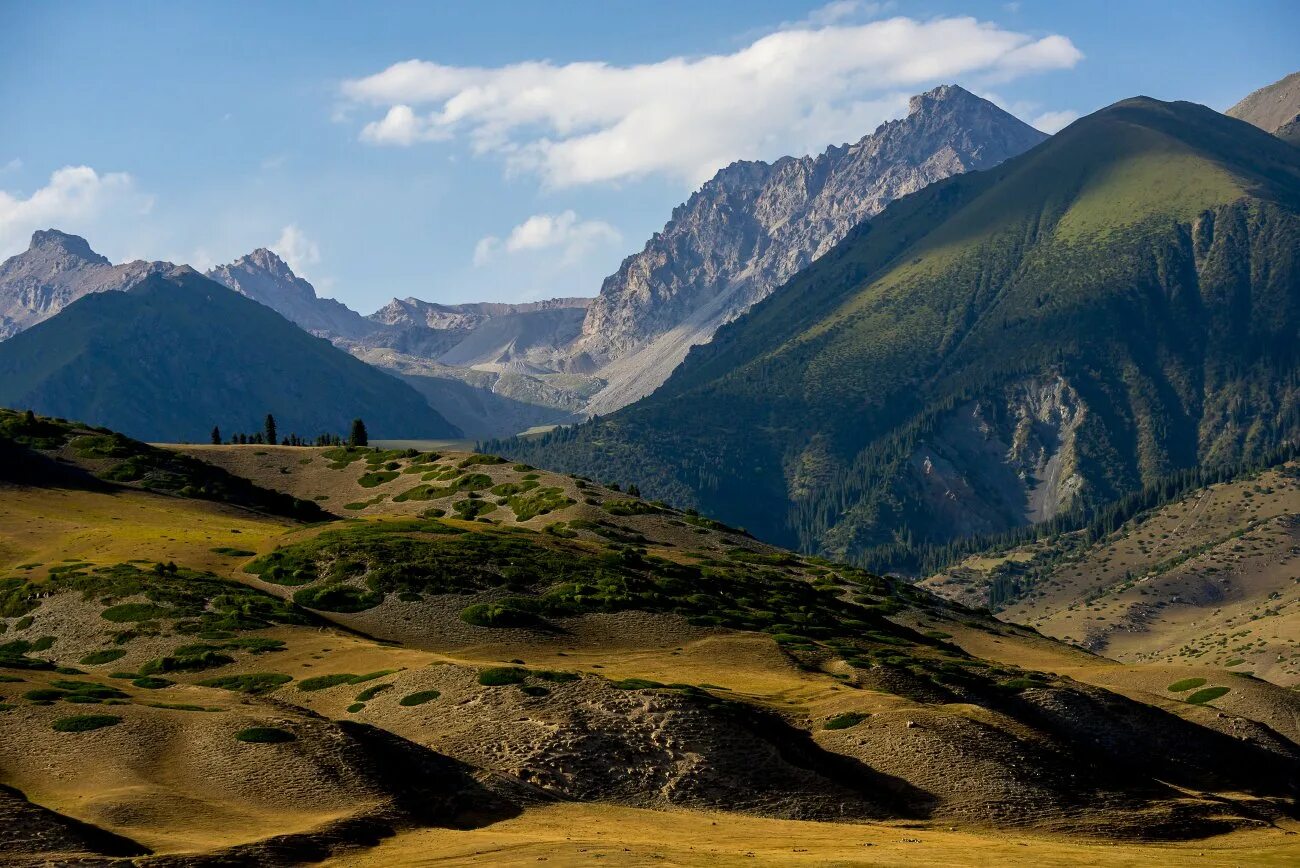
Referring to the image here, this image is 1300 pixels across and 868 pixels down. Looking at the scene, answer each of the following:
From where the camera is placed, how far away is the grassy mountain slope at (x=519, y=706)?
57.4 m

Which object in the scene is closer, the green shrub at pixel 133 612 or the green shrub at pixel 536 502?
the green shrub at pixel 133 612

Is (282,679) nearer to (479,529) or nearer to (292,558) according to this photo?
(292,558)

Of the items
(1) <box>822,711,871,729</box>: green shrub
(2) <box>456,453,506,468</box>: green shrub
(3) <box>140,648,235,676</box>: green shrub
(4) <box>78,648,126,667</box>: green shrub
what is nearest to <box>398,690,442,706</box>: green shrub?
(3) <box>140,648,235,676</box>: green shrub

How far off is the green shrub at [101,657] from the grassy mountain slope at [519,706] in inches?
12.1

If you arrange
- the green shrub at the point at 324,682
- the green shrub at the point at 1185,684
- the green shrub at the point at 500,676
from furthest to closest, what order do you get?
the green shrub at the point at 1185,684 < the green shrub at the point at 324,682 < the green shrub at the point at 500,676

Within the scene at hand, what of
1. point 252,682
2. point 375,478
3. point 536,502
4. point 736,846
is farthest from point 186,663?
point 375,478

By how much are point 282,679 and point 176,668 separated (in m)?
8.25

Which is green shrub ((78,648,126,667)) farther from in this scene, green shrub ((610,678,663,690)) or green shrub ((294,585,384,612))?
green shrub ((610,678,663,690))

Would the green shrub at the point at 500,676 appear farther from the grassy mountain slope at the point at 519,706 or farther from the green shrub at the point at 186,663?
the green shrub at the point at 186,663

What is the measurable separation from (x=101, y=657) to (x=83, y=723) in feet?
87.3

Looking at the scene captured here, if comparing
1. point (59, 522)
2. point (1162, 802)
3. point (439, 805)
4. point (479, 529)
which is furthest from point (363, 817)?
point (59, 522)

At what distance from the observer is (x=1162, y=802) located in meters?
70.4

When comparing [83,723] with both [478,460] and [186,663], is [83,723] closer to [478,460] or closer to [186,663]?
[186,663]

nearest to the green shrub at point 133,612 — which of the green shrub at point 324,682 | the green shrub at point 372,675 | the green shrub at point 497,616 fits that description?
the green shrub at point 324,682
